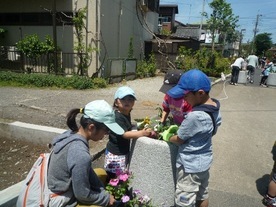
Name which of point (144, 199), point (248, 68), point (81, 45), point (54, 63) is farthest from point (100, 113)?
point (248, 68)

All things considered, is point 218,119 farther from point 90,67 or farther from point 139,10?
point 139,10

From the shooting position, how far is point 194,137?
2299 millimetres

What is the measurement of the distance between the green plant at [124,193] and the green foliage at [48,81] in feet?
26.4

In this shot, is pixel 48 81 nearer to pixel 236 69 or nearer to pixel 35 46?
pixel 35 46

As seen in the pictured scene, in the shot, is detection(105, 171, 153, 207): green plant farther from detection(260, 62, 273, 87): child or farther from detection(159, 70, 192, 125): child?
detection(260, 62, 273, 87): child

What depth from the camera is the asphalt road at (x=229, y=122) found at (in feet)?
12.2

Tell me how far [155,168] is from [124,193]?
397 mm

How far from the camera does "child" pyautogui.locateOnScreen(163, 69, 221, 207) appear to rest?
225cm

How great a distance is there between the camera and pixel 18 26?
43.8 ft

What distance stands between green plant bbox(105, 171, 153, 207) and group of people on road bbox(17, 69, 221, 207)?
0.19 m

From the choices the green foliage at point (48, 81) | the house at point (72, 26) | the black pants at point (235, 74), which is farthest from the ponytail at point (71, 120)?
the black pants at point (235, 74)

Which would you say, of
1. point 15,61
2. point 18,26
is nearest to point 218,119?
point 15,61

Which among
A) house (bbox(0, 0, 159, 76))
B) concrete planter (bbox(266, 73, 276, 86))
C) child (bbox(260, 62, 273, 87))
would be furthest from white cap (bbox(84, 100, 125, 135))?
child (bbox(260, 62, 273, 87))

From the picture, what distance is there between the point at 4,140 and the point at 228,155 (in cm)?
425
